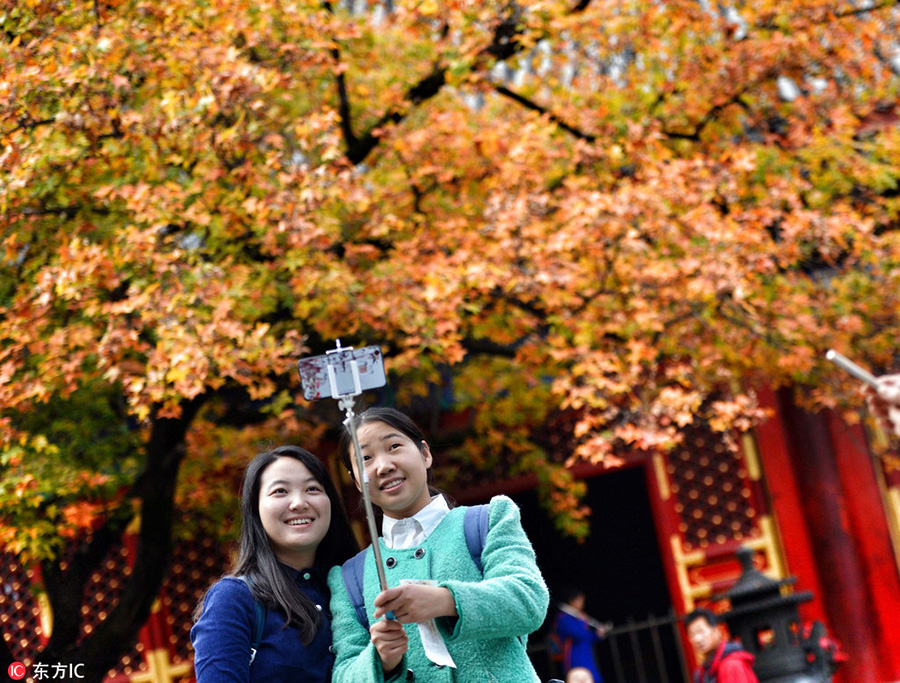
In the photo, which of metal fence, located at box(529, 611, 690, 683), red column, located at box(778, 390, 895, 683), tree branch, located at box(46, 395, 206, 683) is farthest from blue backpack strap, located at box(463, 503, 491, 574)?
metal fence, located at box(529, 611, 690, 683)

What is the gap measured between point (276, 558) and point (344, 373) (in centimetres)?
74

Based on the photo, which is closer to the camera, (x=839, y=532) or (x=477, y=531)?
(x=477, y=531)

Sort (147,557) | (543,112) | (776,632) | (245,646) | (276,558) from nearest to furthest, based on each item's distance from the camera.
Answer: (245,646) → (276,558) → (147,557) → (776,632) → (543,112)

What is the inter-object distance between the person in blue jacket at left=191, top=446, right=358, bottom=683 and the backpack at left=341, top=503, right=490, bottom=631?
0.16m

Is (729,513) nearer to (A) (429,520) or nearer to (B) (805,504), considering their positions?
(B) (805,504)

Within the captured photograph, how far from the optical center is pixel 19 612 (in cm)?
919

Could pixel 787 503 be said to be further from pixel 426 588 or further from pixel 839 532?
pixel 426 588

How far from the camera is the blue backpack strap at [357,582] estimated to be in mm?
2848

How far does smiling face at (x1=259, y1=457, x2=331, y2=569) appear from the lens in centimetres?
310

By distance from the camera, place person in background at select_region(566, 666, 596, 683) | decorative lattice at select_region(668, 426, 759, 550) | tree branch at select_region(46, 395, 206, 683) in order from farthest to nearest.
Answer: decorative lattice at select_region(668, 426, 759, 550) → person in background at select_region(566, 666, 596, 683) → tree branch at select_region(46, 395, 206, 683)

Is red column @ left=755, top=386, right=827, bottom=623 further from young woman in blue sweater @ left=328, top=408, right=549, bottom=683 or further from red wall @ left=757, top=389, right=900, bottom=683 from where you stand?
young woman in blue sweater @ left=328, top=408, right=549, bottom=683

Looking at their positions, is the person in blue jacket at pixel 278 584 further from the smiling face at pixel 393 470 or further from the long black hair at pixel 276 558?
the smiling face at pixel 393 470

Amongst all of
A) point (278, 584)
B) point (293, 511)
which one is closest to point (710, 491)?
point (293, 511)

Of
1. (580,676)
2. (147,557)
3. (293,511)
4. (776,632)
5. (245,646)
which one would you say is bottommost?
(580,676)
